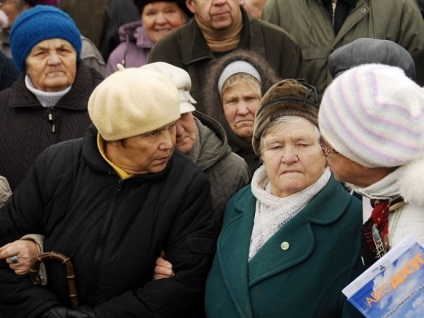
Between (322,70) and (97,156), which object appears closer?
(97,156)

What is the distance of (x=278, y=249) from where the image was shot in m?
2.83

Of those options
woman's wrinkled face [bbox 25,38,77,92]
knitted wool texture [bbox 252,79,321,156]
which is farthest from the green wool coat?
woman's wrinkled face [bbox 25,38,77,92]

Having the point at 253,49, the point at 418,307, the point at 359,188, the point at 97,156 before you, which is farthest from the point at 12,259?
the point at 253,49

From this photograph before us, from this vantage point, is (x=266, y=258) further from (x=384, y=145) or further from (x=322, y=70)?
(x=322, y=70)

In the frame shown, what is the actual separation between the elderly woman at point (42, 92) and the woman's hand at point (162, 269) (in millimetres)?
1057

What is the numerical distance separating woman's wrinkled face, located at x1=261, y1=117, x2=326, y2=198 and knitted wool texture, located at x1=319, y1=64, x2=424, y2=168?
474 millimetres

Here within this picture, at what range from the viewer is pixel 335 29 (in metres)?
4.58

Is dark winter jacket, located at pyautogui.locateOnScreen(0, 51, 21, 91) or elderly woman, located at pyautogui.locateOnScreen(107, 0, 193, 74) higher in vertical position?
elderly woman, located at pyautogui.locateOnScreen(107, 0, 193, 74)

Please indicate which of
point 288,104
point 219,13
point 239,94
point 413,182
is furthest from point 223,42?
point 413,182

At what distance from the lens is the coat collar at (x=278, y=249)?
2.80 m

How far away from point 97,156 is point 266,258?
762 mm

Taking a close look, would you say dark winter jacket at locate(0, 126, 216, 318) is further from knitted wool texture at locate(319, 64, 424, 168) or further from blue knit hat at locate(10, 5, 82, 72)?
blue knit hat at locate(10, 5, 82, 72)

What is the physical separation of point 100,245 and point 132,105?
54 cm

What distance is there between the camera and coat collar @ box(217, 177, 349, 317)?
2.80 metres
